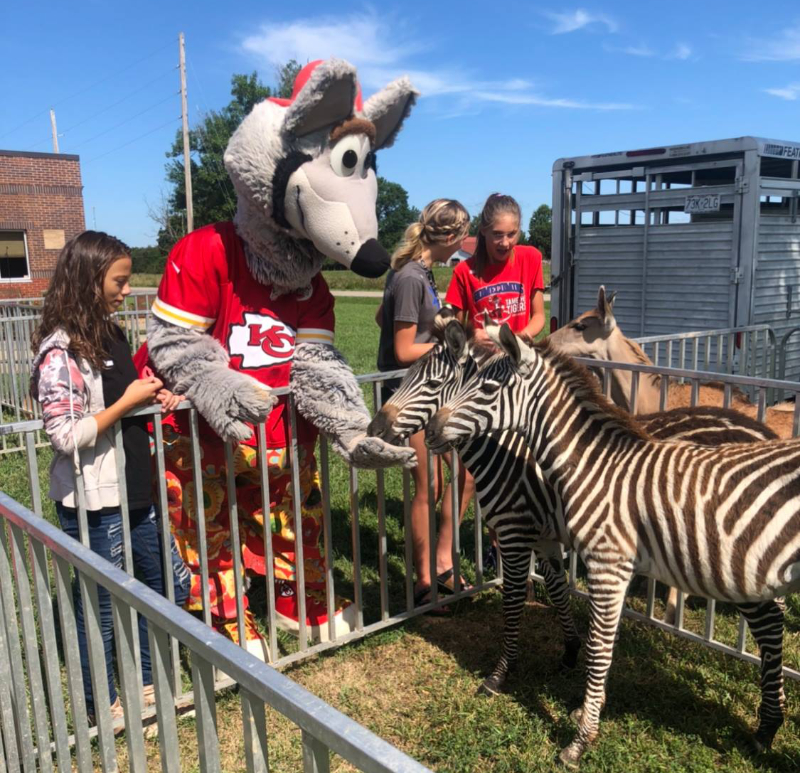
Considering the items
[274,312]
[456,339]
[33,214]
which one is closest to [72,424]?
[274,312]

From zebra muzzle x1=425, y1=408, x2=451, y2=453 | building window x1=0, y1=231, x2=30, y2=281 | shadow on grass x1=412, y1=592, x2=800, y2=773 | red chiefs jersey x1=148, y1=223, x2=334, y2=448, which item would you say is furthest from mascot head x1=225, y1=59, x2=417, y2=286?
building window x1=0, y1=231, x2=30, y2=281

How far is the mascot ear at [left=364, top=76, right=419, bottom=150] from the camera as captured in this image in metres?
3.32

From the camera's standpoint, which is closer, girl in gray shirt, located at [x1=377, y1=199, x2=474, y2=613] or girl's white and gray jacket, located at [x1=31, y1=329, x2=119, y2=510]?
girl's white and gray jacket, located at [x1=31, y1=329, x2=119, y2=510]

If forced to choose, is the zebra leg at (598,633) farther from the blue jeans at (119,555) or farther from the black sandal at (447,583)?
the blue jeans at (119,555)

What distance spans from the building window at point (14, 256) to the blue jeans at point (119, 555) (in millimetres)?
24867

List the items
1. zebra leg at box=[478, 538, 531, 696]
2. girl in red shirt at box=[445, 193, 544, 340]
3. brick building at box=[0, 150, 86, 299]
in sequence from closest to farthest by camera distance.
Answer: zebra leg at box=[478, 538, 531, 696] < girl in red shirt at box=[445, 193, 544, 340] < brick building at box=[0, 150, 86, 299]

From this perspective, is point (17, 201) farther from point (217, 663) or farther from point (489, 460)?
point (217, 663)

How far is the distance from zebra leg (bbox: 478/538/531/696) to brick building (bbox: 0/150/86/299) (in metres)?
24.5

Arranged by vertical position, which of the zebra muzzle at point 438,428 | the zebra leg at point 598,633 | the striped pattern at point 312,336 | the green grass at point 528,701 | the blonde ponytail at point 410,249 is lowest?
the green grass at point 528,701

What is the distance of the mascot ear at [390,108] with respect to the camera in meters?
3.32

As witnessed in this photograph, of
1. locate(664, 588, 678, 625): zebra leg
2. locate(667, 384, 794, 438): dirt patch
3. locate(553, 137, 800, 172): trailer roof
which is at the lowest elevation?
locate(664, 588, 678, 625): zebra leg

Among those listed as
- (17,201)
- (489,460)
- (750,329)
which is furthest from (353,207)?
(17,201)

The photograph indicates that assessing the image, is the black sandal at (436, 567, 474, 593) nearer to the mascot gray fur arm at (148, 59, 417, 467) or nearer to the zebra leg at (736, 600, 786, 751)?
the mascot gray fur arm at (148, 59, 417, 467)

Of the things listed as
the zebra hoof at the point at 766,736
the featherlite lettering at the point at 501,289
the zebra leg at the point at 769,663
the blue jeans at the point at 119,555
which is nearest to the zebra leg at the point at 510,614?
the zebra leg at the point at 769,663
